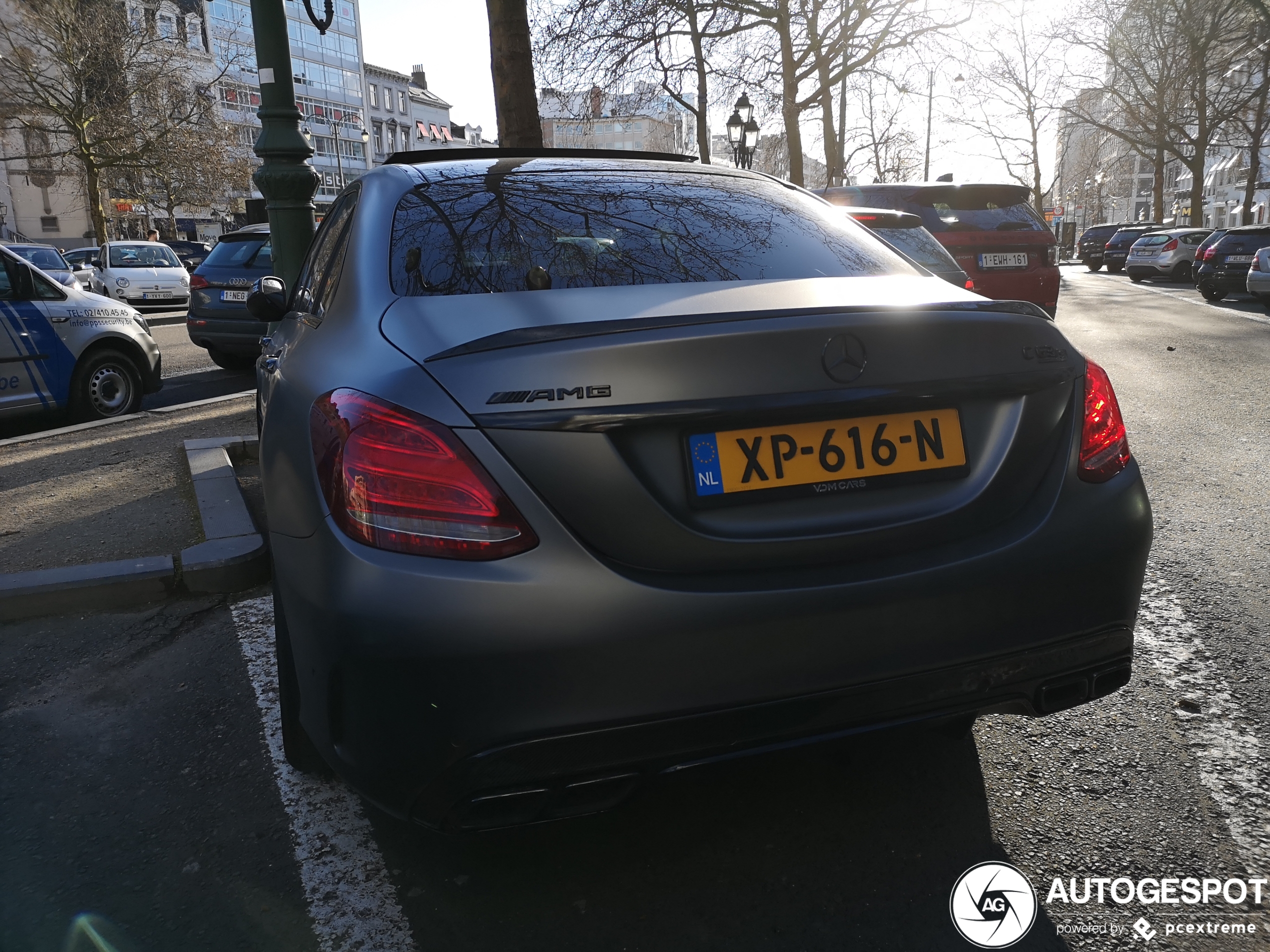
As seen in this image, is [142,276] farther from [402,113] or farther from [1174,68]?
[402,113]

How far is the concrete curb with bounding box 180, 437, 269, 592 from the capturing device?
4.15m

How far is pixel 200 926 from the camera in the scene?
2129 millimetres

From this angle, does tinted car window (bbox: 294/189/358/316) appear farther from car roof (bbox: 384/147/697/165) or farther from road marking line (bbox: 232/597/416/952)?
road marking line (bbox: 232/597/416/952)

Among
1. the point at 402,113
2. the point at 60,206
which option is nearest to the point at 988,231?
the point at 60,206

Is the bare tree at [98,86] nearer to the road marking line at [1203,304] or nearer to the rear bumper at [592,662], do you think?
the road marking line at [1203,304]

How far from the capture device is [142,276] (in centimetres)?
2414

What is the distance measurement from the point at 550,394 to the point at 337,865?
123 cm

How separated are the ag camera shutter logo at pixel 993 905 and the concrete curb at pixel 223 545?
9.95 ft

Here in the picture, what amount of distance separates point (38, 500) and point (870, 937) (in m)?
5.02

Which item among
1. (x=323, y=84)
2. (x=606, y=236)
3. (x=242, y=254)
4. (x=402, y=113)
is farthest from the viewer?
(x=402, y=113)

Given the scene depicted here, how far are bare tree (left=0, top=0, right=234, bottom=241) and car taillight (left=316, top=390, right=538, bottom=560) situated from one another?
38968 millimetres

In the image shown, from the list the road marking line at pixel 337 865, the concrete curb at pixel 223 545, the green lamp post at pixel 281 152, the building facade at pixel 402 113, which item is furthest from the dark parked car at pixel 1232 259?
the building facade at pixel 402 113

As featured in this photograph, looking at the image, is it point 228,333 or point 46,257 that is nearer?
point 228,333

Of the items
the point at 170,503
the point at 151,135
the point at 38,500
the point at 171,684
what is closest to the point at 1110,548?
the point at 171,684
